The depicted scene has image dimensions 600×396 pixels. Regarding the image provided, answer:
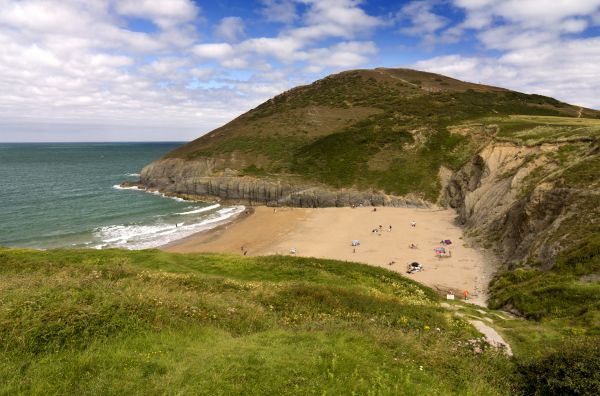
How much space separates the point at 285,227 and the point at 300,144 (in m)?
43.8

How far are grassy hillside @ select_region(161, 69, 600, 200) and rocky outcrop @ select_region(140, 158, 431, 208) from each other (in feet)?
8.36

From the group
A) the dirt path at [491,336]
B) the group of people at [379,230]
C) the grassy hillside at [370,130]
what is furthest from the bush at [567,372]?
the grassy hillside at [370,130]

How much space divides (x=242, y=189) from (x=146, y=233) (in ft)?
91.3

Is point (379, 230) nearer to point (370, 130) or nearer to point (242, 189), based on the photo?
point (242, 189)

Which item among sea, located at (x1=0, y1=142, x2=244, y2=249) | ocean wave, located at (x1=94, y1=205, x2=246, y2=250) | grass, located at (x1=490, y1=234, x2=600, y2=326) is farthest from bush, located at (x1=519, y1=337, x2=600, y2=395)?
sea, located at (x1=0, y1=142, x2=244, y2=249)

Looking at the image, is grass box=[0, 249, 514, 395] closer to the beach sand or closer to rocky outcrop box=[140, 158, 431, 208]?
the beach sand

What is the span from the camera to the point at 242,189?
262 ft

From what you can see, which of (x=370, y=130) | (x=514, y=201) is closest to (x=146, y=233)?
(x=514, y=201)

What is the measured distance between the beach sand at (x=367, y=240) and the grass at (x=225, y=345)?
17.4 metres

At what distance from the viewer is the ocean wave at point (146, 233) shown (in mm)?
49125

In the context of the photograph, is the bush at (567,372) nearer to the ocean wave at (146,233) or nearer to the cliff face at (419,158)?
the cliff face at (419,158)

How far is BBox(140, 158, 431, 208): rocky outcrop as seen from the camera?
71.2 meters

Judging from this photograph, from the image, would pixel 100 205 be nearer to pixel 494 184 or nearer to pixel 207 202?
pixel 207 202

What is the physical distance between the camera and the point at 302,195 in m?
74.5
